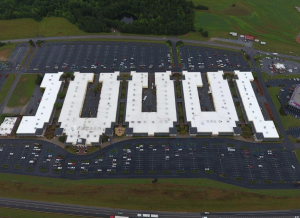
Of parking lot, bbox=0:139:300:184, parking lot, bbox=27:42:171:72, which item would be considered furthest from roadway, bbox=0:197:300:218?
parking lot, bbox=27:42:171:72

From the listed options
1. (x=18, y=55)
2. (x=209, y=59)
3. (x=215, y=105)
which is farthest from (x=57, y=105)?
(x=209, y=59)

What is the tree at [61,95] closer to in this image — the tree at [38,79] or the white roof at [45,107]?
the white roof at [45,107]

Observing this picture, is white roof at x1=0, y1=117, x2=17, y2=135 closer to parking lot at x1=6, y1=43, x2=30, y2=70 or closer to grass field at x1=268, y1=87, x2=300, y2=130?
parking lot at x1=6, y1=43, x2=30, y2=70

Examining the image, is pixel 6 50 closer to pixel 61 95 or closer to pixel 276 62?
pixel 61 95

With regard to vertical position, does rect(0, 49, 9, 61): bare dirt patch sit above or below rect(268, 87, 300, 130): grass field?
above

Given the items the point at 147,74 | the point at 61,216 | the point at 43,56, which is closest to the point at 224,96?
the point at 147,74

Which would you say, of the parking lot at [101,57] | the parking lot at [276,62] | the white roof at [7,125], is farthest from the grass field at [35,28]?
the parking lot at [276,62]

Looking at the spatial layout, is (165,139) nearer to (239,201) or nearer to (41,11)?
(239,201)
